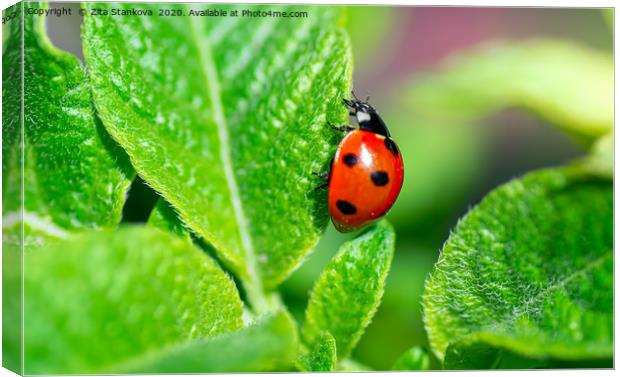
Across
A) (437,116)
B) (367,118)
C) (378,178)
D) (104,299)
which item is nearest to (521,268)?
→ (378,178)

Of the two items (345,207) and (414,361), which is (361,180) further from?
(414,361)

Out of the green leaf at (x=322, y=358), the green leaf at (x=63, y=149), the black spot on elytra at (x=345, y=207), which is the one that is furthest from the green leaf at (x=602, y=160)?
the green leaf at (x=63, y=149)

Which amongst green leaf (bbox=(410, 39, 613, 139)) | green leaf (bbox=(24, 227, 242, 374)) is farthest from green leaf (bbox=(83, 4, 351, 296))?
green leaf (bbox=(410, 39, 613, 139))

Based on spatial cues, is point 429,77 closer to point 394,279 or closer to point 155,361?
point 394,279

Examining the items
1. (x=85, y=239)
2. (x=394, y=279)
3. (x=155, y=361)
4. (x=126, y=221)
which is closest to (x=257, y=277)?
(x=126, y=221)

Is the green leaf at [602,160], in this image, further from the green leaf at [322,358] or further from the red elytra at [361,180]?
the green leaf at [322,358]

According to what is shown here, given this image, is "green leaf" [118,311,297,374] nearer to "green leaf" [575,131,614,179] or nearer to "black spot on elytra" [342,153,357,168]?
"black spot on elytra" [342,153,357,168]
